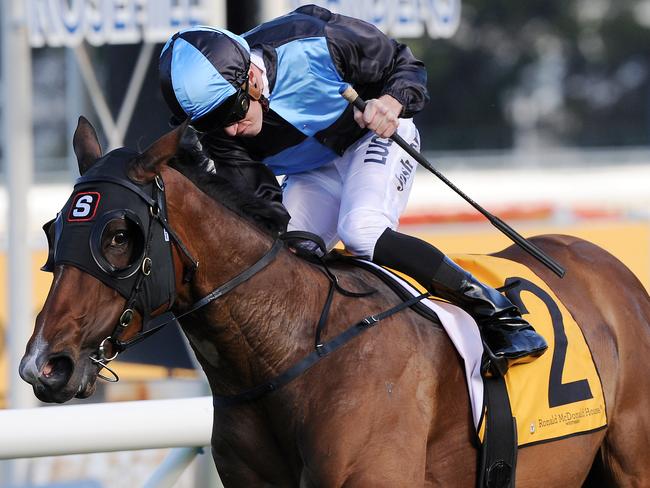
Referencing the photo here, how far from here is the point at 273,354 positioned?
289 cm

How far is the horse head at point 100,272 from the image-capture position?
8.25 ft

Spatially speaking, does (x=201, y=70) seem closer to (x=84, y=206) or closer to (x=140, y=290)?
(x=84, y=206)

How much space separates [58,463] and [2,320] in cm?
311

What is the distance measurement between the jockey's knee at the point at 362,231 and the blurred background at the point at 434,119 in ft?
2.06

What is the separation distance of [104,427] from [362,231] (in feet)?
3.49

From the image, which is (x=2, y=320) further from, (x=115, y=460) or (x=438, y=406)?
(x=438, y=406)

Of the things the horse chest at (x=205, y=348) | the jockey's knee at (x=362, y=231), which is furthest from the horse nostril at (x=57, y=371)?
the jockey's knee at (x=362, y=231)

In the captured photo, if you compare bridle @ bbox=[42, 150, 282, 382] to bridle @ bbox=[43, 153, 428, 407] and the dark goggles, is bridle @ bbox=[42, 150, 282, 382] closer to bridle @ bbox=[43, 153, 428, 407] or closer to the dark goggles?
bridle @ bbox=[43, 153, 428, 407]

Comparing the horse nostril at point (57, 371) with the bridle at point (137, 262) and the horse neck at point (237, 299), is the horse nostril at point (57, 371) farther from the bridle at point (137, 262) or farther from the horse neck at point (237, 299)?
the horse neck at point (237, 299)

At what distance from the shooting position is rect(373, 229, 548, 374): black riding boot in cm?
314

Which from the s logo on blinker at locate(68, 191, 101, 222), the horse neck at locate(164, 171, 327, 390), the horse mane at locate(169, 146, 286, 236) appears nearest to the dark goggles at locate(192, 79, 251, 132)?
the horse mane at locate(169, 146, 286, 236)

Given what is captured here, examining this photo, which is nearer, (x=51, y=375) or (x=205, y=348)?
(x=51, y=375)

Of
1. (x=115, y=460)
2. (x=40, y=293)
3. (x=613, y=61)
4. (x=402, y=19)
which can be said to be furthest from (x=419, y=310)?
(x=613, y=61)

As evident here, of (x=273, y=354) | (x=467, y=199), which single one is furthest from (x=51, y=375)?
(x=467, y=199)
